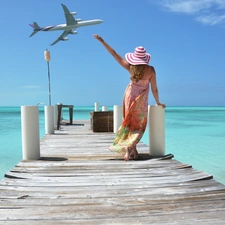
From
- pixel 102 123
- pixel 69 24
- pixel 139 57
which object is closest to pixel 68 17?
pixel 69 24

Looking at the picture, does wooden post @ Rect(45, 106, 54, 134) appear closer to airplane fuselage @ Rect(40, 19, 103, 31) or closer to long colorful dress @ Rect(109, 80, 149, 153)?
long colorful dress @ Rect(109, 80, 149, 153)

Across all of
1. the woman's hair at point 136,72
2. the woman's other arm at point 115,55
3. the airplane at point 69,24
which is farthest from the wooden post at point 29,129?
the airplane at point 69,24

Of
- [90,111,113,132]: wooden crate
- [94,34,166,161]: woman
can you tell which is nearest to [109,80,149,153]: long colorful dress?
[94,34,166,161]: woman

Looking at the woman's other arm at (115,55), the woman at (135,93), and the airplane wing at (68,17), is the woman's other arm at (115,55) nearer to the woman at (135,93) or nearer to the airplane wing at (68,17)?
the woman at (135,93)

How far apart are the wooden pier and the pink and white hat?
131cm

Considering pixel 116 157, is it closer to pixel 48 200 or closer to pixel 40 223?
pixel 48 200

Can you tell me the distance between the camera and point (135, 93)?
3.97 metres

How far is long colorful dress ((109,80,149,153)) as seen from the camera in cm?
395

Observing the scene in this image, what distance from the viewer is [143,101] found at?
396 centimetres

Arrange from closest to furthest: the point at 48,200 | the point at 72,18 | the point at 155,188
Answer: the point at 48,200
the point at 155,188
the point at 72,18

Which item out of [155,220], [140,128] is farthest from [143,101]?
[155,220]

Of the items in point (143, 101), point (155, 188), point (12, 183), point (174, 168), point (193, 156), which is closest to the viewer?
point (155, 188)

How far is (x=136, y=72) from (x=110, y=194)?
75.5 inches

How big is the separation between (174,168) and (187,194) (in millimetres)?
990
